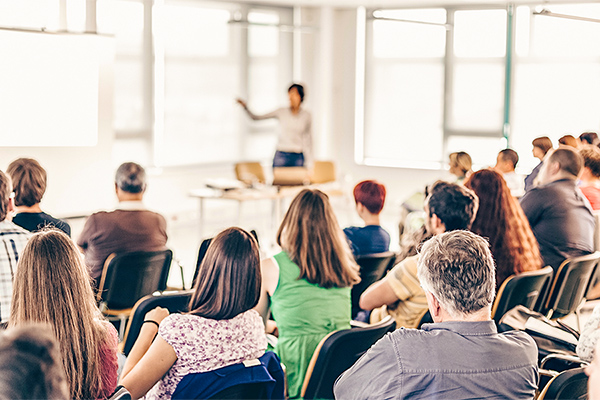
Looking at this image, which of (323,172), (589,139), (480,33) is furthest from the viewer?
(480,33)

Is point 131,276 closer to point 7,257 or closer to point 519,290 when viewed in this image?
point 7,257

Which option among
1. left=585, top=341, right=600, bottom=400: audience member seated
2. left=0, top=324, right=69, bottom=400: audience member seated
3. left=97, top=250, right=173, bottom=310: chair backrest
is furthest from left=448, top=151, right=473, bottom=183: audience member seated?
left=0, top=324, right=69, bottom=400: audience member seated

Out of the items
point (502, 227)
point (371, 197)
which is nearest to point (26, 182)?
point (371, 197)

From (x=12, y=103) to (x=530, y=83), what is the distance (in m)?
6.47

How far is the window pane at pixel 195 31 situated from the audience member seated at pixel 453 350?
755 cm

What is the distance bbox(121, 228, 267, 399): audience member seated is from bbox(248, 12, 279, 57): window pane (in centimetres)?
796

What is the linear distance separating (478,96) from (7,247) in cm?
809

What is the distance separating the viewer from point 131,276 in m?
4.25

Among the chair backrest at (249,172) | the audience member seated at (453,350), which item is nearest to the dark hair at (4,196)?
the audience member seated at (453,350)

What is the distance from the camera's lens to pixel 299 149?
8.62 metres

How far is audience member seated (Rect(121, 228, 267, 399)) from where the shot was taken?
233 cm

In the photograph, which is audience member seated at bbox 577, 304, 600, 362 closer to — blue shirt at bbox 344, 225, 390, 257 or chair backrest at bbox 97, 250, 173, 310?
blue shirt at bbox 344, 225, 390, 257

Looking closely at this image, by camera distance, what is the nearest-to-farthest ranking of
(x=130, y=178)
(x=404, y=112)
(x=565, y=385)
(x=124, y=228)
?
(x=565, y=385) < (x=124, y=228) < (x=130, y=178) < (x=404, y=112)

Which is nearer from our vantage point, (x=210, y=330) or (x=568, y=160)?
(x=210, y=330)
